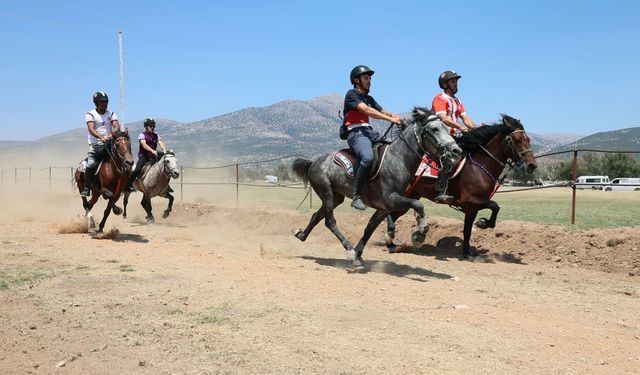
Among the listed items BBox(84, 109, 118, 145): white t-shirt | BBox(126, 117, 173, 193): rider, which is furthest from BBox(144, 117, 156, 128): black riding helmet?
BBox(84, 109, 118, 145): white t-shirt

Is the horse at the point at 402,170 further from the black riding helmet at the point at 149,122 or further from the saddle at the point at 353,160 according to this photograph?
the black riding helmet at the point at 149,122

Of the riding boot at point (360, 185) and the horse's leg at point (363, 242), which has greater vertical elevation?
the riding boot at point (360, 185)

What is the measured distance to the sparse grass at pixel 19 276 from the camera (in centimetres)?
676

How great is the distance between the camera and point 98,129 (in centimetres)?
1226

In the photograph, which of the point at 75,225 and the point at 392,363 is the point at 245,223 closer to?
the point at 75,225

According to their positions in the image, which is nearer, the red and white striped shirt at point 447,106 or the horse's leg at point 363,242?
the horse's leg at point 363,242

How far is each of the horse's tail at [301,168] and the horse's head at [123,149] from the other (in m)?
4.03

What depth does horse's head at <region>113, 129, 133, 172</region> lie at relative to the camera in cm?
1181

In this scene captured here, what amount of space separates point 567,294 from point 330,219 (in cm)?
413

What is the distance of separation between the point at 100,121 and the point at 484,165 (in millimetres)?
8758

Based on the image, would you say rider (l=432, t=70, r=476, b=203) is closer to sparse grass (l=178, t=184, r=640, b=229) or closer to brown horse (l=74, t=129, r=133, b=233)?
sparse grass (l=178, t=184, r=640, b=229)

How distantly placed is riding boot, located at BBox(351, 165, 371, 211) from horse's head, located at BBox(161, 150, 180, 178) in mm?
7867

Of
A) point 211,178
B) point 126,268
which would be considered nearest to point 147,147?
point 126,268

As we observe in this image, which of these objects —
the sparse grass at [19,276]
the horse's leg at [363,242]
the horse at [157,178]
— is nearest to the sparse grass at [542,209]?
the horse at [157,178]
